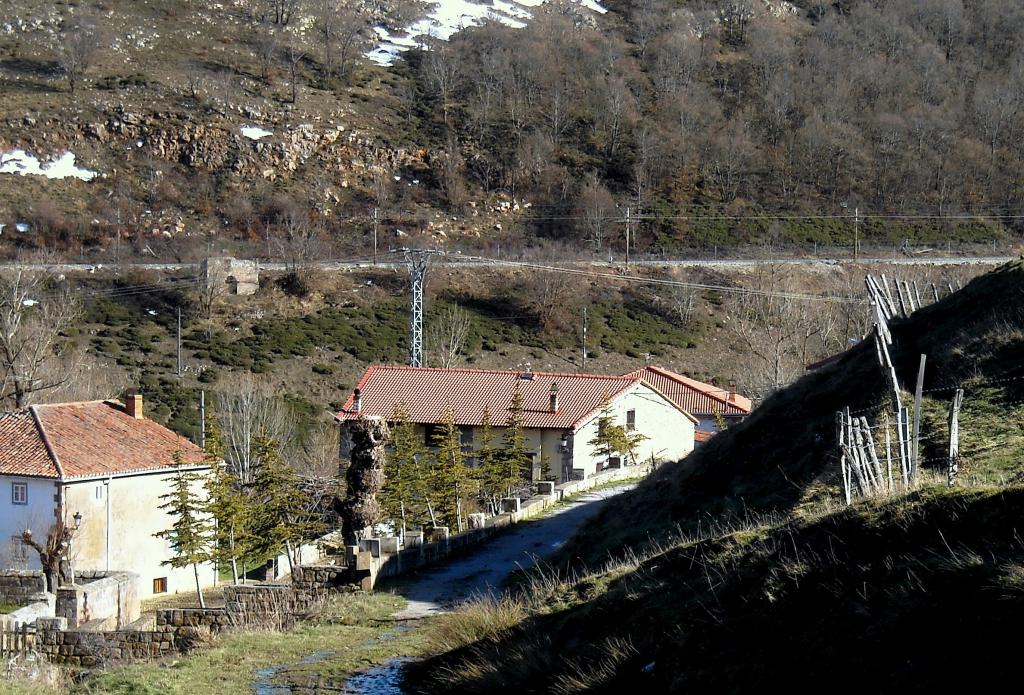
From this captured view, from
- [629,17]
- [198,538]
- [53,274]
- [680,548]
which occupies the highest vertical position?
[629,17]

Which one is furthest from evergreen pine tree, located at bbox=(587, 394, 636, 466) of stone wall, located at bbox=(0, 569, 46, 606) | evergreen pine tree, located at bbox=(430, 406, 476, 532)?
stone wall, located at bbox=(0, 569, 46, 606)

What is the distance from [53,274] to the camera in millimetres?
68312

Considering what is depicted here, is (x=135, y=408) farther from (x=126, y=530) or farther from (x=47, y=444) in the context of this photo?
(x=126, y=530)

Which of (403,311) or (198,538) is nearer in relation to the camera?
(198,538)

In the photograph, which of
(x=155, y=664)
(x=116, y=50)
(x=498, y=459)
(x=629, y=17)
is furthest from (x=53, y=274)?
(x=629, y=17)

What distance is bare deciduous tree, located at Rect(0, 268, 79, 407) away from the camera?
42656 millimetres

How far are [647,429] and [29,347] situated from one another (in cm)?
2569

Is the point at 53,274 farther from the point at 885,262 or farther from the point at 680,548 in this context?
the point at 680,548

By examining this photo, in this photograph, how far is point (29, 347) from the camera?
4656cm

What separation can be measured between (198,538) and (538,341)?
45.2 metres

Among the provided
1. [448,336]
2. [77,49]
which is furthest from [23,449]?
[77,49]

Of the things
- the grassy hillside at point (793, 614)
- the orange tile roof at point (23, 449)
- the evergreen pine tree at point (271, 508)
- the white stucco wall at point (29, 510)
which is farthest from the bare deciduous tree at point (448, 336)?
the grassy hillside at point (793, 614)

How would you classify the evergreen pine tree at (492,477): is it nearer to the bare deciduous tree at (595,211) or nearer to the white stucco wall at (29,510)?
the white stucco wall at (29,510)

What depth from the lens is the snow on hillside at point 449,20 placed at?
122 m
